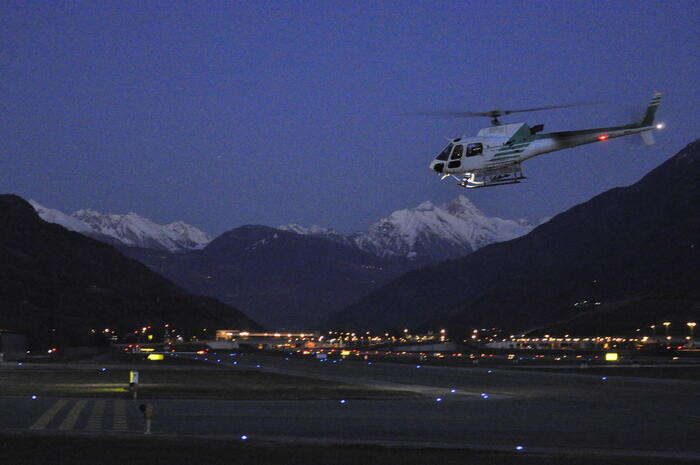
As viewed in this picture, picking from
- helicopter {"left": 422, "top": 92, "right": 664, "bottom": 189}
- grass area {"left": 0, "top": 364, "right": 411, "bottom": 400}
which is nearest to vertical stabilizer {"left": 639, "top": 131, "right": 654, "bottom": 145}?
helicopter {"left": 422, "top": 92, "right": 664, "bottom": 189}

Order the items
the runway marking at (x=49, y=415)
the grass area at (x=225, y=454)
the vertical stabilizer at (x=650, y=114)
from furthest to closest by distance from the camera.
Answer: the vertical stabilizer at (x=650, y=114), the runway marking at (x=49, y=415), the grass area at (x=225, y=454)

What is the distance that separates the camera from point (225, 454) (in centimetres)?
2769

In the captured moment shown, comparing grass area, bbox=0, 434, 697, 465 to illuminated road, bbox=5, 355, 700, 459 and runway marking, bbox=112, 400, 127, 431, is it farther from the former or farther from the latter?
runway marking, bbox=112, 400, 127, 431

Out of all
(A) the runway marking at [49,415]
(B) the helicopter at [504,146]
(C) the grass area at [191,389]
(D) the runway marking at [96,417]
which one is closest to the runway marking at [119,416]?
(D) the runway marking at [96,417]

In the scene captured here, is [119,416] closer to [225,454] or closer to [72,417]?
[72,417]

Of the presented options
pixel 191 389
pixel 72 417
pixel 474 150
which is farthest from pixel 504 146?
pixel 72 417

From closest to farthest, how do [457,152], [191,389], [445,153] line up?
1. [191,389]
2. [457,152]
3. [445,153]

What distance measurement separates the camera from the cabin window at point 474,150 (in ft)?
231

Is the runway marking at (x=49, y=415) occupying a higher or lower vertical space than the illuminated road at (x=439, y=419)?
higher

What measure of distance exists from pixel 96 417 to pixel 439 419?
12.7 m

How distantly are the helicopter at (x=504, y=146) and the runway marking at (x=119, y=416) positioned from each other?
29.8m

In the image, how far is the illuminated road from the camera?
32.7 metres

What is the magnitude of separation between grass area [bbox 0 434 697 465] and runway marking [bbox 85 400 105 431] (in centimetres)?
410

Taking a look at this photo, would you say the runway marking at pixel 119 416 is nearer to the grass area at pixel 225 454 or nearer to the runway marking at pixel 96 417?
the runway marking at pixel 96 417
